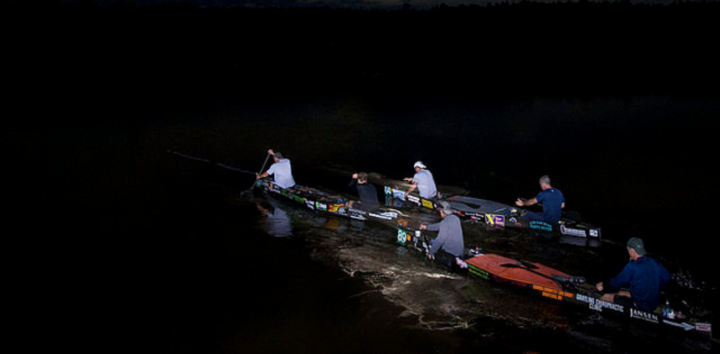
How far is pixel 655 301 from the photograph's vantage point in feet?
28.0

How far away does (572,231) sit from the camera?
12805mm

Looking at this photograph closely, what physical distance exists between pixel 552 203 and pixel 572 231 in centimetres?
82

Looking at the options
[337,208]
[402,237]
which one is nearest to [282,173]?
[337,208]

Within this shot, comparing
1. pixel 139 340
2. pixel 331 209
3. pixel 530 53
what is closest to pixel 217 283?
pixel 139 340

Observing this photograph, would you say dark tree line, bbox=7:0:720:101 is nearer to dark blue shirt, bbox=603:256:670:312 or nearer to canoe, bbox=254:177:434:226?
canoe, bbox=254:177:434:226

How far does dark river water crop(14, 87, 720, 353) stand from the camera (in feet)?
30.6

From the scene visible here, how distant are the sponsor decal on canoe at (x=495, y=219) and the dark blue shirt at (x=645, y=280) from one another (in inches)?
196

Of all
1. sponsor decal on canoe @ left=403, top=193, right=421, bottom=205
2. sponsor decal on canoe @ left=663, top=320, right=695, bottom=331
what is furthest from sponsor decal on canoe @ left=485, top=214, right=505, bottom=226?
sponsor decal on canoe @ left=663, top=320, right=695, bottom=331

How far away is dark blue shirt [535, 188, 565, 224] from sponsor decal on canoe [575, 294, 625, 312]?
3.79 m

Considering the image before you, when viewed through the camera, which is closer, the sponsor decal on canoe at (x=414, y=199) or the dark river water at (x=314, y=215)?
the dark river water at (x=314, y=215)

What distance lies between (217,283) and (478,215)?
6.63 metres

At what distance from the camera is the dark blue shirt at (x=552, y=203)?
12805 mm

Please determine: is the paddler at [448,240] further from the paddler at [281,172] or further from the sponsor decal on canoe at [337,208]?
the paddler at [281,172]

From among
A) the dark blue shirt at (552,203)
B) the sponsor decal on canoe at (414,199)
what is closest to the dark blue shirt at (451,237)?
the dark blue shirt at (552,203)
